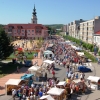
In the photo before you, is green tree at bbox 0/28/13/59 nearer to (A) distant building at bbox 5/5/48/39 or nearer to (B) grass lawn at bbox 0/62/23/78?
(B) grass lawn at bbox 0/62/23/78

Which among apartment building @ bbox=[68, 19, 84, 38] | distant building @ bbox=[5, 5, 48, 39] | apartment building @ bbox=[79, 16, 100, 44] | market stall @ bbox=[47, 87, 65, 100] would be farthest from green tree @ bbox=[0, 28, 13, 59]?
apartment building @ bbox=[68, 19, 84, 38]

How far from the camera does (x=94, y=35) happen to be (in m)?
69.2

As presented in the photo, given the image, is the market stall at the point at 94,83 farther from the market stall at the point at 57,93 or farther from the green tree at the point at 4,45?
the green tree at the point at 4,45

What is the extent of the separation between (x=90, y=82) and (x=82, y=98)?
14.0ft

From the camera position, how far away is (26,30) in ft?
340

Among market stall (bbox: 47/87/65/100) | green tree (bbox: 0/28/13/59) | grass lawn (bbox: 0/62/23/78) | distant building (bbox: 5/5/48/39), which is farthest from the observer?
distant building (bbox: 5/5/48/39)

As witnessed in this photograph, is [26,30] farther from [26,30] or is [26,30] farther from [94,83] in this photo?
[94,83]

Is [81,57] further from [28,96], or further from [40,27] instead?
[40,27]

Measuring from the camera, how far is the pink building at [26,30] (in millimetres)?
101688

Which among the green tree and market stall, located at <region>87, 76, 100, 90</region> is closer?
market stall, located at <region>87, 76, 100, 90</region>

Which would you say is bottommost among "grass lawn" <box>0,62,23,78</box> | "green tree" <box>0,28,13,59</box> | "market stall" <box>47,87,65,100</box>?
"grass lawn" <box>0,62,23,78</box>

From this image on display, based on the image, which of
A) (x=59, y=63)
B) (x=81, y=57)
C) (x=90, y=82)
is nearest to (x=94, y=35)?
(x=81, y=57)

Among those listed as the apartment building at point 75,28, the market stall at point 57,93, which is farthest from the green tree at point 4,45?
the apartment building at point 75,28

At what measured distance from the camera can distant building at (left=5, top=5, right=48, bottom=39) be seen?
101688mm
